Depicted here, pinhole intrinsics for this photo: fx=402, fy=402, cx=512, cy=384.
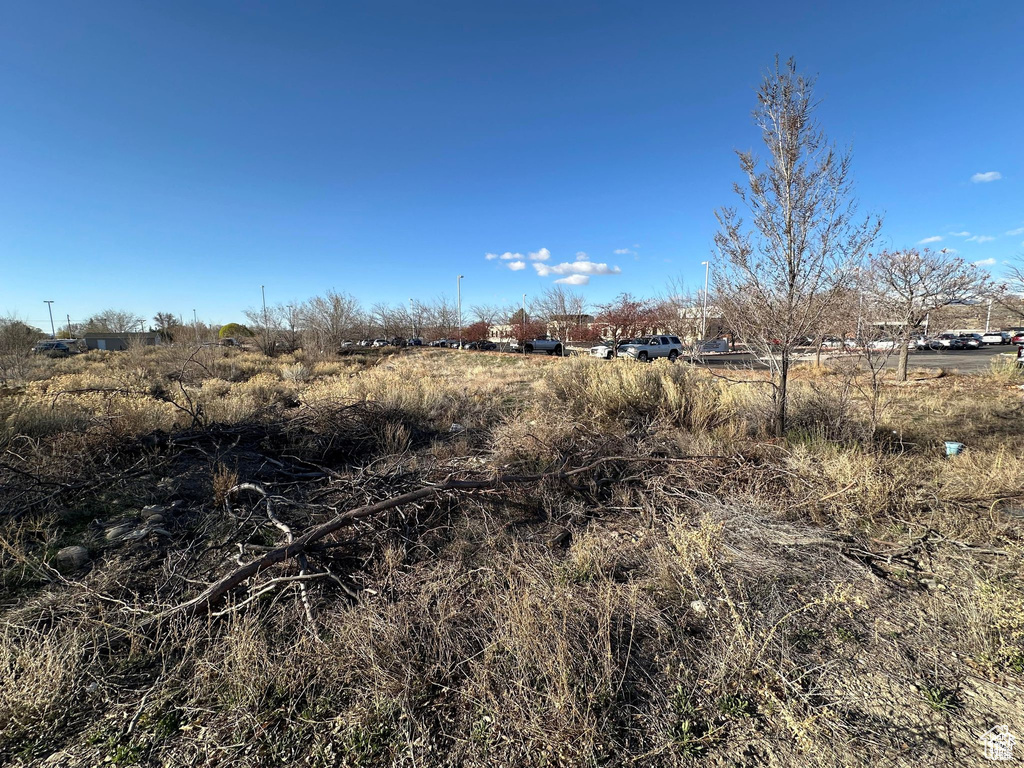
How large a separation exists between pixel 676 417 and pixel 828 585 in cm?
351

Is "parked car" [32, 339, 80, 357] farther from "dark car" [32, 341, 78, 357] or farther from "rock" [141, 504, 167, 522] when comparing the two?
"rock" [141, 504, 167, 522]

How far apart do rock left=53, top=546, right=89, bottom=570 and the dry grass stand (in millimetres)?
56

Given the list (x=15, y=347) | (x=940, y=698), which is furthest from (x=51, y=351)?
(x=940, y=698)

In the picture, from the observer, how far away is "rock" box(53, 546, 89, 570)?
2795 millimetres

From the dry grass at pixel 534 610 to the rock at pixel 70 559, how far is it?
6 centimetres

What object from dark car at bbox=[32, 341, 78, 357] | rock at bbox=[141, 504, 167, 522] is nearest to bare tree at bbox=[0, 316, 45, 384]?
dark car at bbox=[32, 341, 78, 357]

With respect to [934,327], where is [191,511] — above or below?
below

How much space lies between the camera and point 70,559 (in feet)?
9.28

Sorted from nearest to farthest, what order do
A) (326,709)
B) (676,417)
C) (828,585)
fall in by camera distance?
(326,709) → (828,585) → (676,417)

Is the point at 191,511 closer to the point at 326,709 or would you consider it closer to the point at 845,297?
the point at 326,709

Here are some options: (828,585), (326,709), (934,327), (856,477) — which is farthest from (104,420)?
(934,327)

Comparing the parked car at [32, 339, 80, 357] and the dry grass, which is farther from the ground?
the parked car at [32, 339, 80, 357]

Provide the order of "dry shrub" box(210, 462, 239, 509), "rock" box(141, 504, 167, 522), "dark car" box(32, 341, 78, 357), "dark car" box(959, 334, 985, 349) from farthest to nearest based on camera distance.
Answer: "dark car" box(959, 334, 985, 349) → "dark car" box(32, 341, 78, 357) → "dry shrub" box(210, 462, 239, 509) → "rock" box(141, 504, 167, 522)

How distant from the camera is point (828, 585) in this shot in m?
2.54
